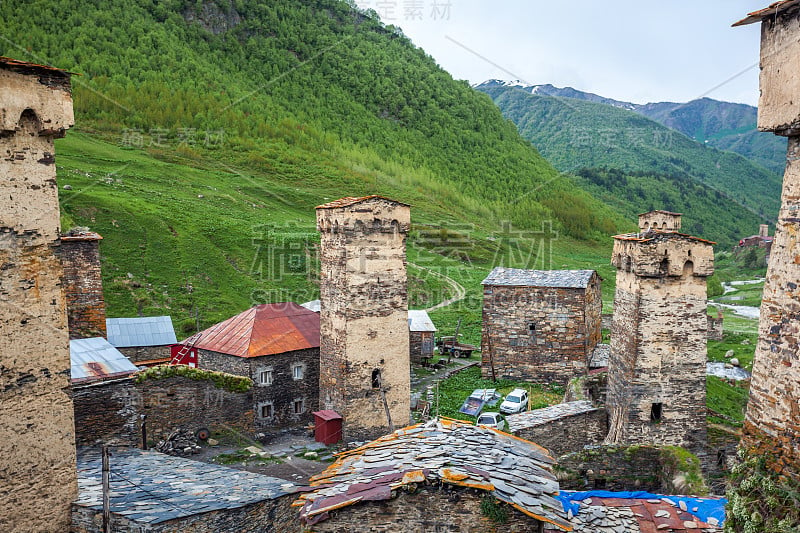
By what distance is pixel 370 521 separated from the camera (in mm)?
8977

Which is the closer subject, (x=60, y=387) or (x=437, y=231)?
(x=60, y=387)

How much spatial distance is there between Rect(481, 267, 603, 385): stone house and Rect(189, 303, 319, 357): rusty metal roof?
32.1 feet

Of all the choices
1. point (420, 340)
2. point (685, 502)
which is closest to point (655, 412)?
point (685, 502)

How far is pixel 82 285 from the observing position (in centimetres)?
1786

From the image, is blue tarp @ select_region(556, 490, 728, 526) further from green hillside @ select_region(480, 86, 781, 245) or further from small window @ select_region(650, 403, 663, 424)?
green hillside @ select_region(480, 86, 781, 245)

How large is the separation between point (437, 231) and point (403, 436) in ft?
177

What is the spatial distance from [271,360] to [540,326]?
13.4 meters

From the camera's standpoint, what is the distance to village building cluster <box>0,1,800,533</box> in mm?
8891

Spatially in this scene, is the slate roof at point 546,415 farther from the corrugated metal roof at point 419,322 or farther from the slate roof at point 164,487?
the corrugated metal roof at point 419,322

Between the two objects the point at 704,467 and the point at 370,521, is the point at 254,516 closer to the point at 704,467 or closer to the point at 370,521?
the point at 370,521

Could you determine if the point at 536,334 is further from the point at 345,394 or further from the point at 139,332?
the point at 139,332

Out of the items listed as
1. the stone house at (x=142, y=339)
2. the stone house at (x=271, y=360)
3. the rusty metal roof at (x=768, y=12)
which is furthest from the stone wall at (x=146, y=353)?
the rusty metal roof at (x=768, y=12)

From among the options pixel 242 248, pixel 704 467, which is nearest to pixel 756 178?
pixel 242 248

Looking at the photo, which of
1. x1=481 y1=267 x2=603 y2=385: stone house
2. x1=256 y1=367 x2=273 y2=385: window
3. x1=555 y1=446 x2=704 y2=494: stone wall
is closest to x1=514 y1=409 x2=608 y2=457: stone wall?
x1=555 y1=446 x2=704 y2=494: stone wall
